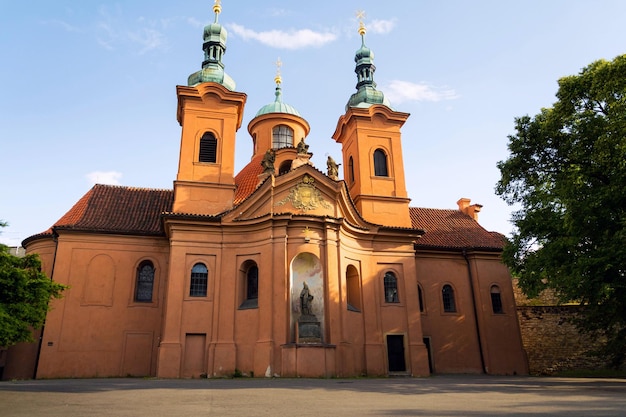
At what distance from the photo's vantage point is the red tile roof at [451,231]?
91.7 feet

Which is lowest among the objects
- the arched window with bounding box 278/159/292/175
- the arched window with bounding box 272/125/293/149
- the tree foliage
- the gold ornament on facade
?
the tree foliage

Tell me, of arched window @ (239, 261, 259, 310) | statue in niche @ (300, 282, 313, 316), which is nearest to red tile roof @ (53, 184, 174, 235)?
arched window @ (239, 261, 259, 310)

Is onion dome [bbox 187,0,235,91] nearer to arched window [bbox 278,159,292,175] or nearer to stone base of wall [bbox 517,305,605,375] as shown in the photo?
arched window [bbox 278,159,292,175]

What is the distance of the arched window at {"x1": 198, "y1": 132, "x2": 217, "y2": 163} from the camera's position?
23797mm

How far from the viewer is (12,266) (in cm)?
1540

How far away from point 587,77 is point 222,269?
1674cm

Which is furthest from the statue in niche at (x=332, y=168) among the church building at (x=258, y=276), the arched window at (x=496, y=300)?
the arched window at (x=496, y=300)

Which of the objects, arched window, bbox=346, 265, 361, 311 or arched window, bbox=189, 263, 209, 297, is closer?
arched window, bbox=189, 263, 209, 297

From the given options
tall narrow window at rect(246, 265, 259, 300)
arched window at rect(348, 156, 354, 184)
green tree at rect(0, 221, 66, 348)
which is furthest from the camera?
arched window at rect(348, 156, 354, 184)

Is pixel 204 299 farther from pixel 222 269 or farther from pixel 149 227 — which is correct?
pixel 149 227

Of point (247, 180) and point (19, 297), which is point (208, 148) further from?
point (19, 297)

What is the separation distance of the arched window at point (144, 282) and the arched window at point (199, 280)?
3104 mm

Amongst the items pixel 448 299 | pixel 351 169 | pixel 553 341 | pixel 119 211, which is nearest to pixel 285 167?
pixel 351 169

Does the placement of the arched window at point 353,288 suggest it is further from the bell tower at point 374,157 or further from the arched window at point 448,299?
the arched window at point 448,299
